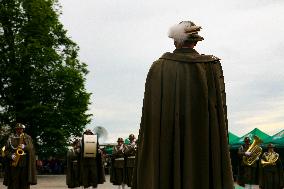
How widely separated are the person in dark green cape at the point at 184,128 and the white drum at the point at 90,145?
17.0 meters

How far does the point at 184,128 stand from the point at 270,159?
22.7 metres

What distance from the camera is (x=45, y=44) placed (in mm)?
47906

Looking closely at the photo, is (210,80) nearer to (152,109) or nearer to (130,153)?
(152,109)

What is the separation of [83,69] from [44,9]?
546 cm

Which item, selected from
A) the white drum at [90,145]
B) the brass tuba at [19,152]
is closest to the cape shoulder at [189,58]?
the brass tuba at [19,152]

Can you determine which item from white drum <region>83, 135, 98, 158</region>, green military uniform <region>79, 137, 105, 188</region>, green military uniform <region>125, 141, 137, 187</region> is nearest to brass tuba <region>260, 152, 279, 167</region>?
green military uniform <region>125, 141, 137, 187</region>

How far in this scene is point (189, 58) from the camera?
6.48 m

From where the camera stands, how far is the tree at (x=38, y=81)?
46.0 m

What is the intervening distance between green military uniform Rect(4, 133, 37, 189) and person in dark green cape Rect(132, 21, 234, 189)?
41.1ft

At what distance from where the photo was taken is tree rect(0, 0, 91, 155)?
46.0m

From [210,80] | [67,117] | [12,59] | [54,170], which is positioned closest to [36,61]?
[12,59]

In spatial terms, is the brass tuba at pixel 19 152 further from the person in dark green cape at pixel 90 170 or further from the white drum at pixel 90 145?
the person in dark green cape at pixel 90 170

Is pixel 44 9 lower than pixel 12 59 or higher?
higher

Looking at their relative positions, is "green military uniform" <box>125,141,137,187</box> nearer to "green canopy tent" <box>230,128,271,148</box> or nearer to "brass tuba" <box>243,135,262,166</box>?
"brass tuba" <box>243,135,262,166</box>
